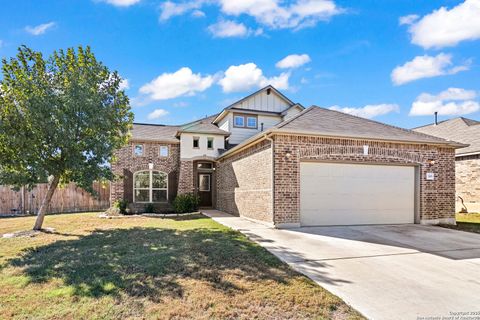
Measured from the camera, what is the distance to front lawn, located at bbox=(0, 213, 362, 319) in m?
3.64

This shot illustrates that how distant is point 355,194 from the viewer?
10305mm

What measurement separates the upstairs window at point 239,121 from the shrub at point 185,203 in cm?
478

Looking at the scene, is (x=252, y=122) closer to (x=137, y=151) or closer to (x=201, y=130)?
(x=201, y=130)

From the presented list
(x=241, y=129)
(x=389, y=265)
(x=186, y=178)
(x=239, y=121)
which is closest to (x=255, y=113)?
(x=239, y=121)

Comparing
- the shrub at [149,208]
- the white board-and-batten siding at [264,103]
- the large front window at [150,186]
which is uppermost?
the white board-and-batten siding at [264,103]

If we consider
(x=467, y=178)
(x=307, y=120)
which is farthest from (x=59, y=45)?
(x=467, y=178)

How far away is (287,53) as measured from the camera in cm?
1375

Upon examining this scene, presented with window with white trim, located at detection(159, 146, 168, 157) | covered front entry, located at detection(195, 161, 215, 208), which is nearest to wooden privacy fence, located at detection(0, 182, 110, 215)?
window with white trim, located at detection(159, 146, 168, 157)

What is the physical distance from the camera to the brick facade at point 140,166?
625 inches

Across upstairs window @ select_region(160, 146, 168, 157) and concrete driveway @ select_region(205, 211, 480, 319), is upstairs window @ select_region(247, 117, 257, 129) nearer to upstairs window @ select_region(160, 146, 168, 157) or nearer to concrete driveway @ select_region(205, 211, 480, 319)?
upstairs window @ select_region(160, 146, 168, 157)

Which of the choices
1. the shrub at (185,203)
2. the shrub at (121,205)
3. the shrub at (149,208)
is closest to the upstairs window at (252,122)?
the shrub at (185,203)

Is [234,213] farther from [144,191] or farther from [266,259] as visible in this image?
[266,259]

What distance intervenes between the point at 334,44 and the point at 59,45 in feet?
33.3

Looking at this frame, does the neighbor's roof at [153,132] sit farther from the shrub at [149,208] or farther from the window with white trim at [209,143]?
the shrub at [149,208]
